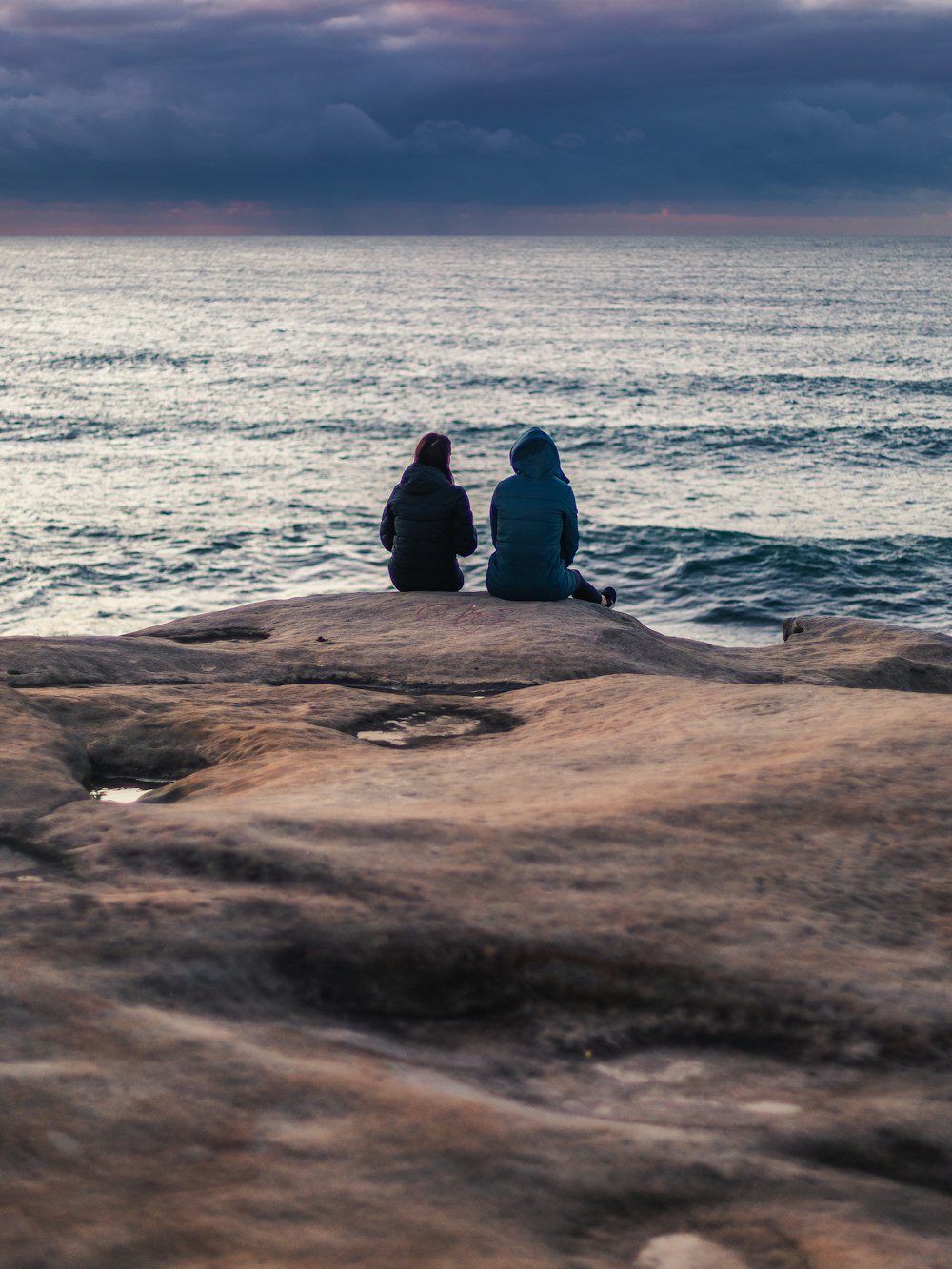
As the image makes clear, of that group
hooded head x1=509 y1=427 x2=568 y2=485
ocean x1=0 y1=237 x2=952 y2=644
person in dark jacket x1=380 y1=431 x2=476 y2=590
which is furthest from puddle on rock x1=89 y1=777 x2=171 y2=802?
ocean x1=0 y1=237 x2=952 y2=644

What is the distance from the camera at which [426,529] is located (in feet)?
36.3

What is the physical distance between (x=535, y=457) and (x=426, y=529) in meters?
1.42

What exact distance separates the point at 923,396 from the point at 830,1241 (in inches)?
1989

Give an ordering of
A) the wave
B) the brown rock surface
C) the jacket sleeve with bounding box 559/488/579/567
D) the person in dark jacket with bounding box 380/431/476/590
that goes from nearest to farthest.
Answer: the brown rock surface < the jacket sleeve with bounding box 559/488/579/567 < the person in dark jacket with bounding box 380/431/476/590 < the wave

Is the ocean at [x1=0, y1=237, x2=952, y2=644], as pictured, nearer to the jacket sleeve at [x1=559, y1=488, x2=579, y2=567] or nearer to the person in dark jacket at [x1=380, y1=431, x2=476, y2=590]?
the person in dark jacket at [x1=380, y1=431, x2=476, y2=590]

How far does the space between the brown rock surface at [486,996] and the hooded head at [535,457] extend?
4619mm

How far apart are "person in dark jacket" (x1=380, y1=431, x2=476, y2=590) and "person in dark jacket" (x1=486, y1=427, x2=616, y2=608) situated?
0.49 meters

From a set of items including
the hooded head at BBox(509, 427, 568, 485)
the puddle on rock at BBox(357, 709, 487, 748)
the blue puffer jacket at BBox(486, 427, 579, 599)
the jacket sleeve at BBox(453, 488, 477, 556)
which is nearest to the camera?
the puddle on rock at BBox(357, 709, 487, 748)

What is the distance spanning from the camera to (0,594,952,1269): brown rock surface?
261 cm

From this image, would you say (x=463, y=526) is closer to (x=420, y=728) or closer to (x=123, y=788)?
(x=420, y=728)

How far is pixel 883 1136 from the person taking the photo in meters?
2.99

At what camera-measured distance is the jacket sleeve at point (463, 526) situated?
10969 millimetres

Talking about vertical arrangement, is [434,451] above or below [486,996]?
above

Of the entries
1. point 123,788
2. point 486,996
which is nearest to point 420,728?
point 123,788
